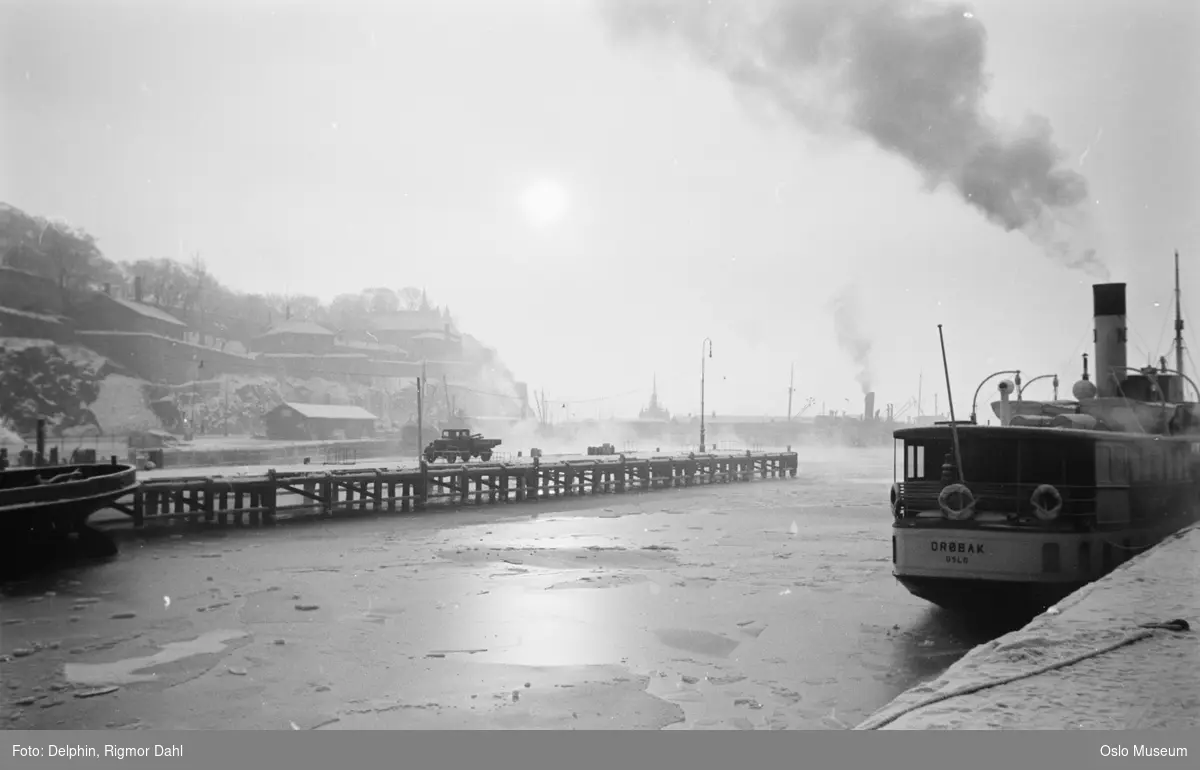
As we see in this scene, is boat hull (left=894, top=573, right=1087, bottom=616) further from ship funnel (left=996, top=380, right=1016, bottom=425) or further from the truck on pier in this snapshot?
the truck on pier

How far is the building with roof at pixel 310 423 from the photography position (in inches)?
3179

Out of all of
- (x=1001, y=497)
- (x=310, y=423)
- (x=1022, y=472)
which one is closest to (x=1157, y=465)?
(x=1022, y=472)

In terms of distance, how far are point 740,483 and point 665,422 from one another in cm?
11143

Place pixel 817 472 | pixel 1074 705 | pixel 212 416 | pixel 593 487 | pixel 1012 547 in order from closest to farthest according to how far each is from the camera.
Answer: pixel 1074 705 → pixel 1012 547 → pixel 593 487 → pixel 817 472 → pixel 212 416

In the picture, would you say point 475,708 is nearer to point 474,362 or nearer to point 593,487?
point 593,487

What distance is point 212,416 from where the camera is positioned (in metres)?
91.9

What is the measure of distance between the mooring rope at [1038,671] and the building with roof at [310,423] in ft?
260

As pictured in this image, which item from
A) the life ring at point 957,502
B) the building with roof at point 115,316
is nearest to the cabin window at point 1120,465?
the life ring at point 957,502

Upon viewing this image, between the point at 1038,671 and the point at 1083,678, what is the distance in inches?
14.3

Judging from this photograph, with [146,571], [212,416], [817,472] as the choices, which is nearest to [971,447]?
[146,571]

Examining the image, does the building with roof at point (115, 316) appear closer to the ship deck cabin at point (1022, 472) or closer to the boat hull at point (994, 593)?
the ship deck cabin at point (1022, 472)

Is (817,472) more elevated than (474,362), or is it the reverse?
(474,362)

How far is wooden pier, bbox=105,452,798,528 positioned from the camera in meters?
30.7

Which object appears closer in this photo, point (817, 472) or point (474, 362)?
point (817, 472)
